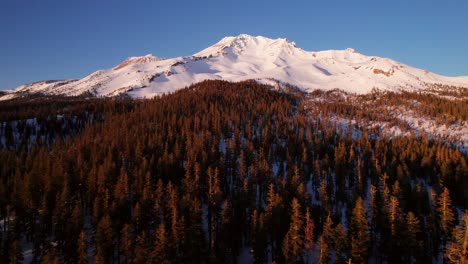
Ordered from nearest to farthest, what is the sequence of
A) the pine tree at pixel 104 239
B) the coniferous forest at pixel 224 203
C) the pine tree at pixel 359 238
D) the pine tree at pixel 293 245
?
1. the pine tree at pixel 104 239
2. the pine tree at pixel 359 238
3. the pine tree at pixel 293 245
4. the coniferous forest at pixel 224 203

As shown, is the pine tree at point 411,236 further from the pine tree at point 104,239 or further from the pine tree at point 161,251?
the pine tree at point 104,239

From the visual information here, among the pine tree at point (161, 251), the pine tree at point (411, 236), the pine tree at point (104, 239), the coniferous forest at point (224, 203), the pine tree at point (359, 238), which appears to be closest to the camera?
the pine tree at point (161, 251)

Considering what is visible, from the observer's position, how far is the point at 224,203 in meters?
60.9

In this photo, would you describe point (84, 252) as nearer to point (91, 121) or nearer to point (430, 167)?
point (430, 167)

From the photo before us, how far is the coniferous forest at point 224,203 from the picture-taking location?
47.4 meters

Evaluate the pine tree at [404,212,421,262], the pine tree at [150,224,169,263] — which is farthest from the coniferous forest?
the pine tree at [404,212,421,262]

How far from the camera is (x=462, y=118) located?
187m

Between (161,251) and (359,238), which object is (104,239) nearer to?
(161,251)

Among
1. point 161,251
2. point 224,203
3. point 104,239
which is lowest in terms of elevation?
point 161,251

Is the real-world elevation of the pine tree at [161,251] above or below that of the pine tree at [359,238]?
above

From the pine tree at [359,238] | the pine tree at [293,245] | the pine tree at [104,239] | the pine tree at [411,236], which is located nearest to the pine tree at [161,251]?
the pine tree at [104,239]

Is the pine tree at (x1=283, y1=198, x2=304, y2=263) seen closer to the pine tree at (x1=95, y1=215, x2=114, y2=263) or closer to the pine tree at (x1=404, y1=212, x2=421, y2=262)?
the pine tree at (x1=404, y1=212, x2=421, y2=262)

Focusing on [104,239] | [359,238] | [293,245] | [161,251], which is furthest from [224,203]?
[359,238]

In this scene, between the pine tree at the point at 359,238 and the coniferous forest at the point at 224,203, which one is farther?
the coniferous forest at the point at 224,203
